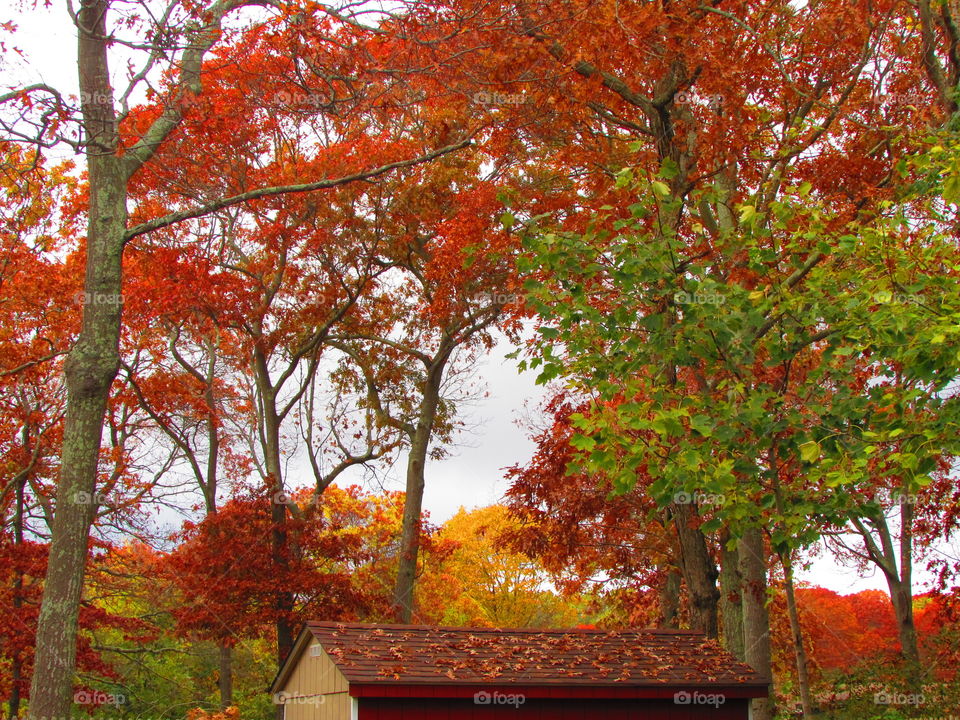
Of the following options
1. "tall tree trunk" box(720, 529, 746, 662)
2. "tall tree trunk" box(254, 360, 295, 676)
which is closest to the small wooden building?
"tall tree trunk" box(720, 529, 746, 662)

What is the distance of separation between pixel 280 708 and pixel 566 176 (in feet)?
35.4

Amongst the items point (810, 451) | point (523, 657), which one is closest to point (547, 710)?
point (523, 657)

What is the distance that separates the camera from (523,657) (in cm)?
1149

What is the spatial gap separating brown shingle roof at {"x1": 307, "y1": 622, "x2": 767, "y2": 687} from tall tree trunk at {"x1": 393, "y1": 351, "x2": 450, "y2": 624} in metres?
8.59

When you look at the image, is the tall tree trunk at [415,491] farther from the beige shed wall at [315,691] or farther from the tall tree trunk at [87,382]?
the tall tree trunk at [87,382]

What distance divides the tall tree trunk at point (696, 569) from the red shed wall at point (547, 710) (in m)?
2.33

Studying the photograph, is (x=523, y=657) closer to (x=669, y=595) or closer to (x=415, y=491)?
(x=415, y=491)

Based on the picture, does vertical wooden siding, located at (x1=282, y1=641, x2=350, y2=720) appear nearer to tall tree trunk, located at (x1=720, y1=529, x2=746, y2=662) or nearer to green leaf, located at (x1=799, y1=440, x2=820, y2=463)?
green leaf, located at (x1=799, y1=440, x2=820, y2=463)

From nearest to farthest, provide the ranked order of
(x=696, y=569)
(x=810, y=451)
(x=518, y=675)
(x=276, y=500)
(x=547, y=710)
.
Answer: (x=810, y=451) → (x=518, y=675) → (x=547, y=710) → (x=696, y=569) → (x=276, y=500)

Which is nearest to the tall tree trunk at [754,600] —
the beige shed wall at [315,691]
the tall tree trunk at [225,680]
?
the beige shed wall at [315,691]

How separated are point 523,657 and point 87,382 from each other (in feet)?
20.3

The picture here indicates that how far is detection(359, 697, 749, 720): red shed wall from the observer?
423 inches

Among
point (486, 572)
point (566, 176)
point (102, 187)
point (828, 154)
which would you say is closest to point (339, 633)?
point (102, 187)

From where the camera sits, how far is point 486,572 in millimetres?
39062
